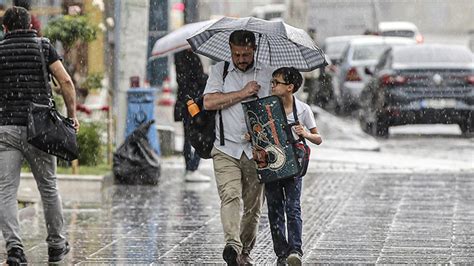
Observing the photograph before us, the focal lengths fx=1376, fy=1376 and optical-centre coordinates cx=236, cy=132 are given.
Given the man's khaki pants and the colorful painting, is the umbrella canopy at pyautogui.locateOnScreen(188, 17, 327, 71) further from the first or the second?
the man's khaki pants

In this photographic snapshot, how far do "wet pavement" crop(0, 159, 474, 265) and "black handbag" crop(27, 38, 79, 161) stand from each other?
843mm

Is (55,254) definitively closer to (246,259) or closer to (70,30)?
(246,259)

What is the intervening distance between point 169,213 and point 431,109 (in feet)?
35.7

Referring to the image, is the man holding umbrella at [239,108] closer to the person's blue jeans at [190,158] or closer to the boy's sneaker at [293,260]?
the boy's sneaker at [293,260]

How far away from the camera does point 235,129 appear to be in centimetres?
916

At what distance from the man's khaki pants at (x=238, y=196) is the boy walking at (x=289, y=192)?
0.36 ft

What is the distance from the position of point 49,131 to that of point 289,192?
1720 millimetres

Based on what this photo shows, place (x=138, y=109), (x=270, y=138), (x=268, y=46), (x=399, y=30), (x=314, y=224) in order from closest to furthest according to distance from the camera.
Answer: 1. (x=270, y=138)
2. (x=268, y=46)
3. (x=314, y=224)
4. (x=138, y=109)
5. (x=399, y=30)

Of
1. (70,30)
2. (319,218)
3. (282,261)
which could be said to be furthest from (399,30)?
(282,261)

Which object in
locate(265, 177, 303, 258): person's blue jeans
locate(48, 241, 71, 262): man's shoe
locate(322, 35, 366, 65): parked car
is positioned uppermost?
locate(265, 177, 303, 258): person's blue jeans

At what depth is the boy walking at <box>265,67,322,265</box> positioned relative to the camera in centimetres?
905

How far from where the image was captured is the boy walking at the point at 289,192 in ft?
29.7

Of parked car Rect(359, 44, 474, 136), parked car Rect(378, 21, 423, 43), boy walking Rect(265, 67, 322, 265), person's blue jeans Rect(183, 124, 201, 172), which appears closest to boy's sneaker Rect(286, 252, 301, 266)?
boy walking Rect(265, 67, 322, 265)

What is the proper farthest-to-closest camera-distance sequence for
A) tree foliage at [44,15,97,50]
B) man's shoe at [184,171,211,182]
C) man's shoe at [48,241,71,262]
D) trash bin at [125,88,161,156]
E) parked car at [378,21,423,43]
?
parked car at [378,21,423,43], trash bin at [125,88,161,156], tree foliage at [44,15,97,50], man's shoe at [184,171,211,182], man's shoe at [48,241,71,262]
